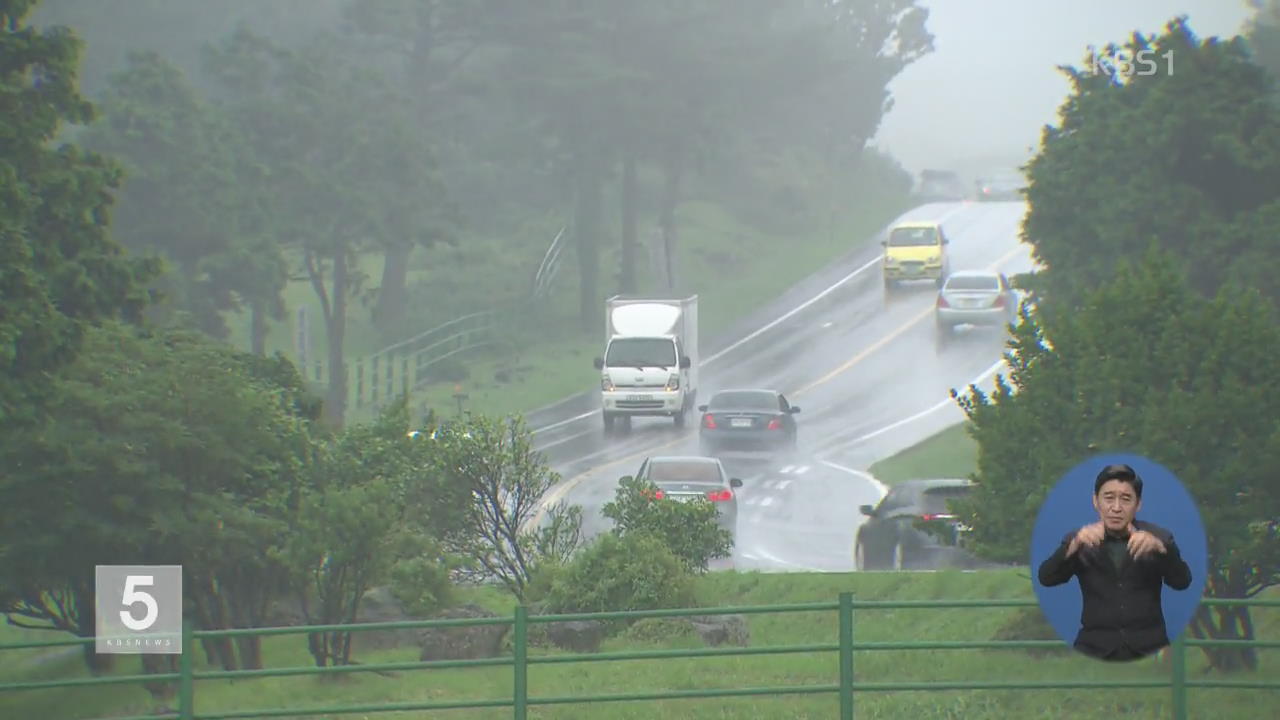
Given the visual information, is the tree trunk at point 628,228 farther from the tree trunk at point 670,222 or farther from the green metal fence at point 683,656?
the green metal fence at point 683,656

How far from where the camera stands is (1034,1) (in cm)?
Result: 12050

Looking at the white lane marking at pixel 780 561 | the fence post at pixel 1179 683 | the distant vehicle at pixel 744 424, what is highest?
the distant vehicle at pixel 744 424

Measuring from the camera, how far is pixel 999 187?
96625 millimetres

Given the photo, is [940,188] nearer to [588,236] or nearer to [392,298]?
[588,236]

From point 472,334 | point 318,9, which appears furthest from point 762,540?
point 318,9

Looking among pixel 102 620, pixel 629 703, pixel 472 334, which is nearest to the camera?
pixel 629 703

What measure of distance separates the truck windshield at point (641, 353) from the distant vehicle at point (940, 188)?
57.4 m

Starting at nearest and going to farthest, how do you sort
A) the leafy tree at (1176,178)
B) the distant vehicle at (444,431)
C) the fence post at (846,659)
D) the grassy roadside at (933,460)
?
the fence post at (846,659)
the distant vehicle at (444,431)
the leafy tree at (1176,178)
the grassy roadside at (933,460)

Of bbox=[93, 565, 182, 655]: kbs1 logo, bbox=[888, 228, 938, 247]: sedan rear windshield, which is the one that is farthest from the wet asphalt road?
bbox=[93, 565, 182, 655]: kbs1 logo

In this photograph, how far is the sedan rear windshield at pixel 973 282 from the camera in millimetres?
57213

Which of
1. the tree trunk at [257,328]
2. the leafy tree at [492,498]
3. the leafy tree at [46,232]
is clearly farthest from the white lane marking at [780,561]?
the tree trunk at [257,328]

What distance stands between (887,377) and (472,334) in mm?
19243

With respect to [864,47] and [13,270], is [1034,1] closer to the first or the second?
[864,47]

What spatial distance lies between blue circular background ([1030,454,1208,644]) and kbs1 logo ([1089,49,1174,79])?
113ft
